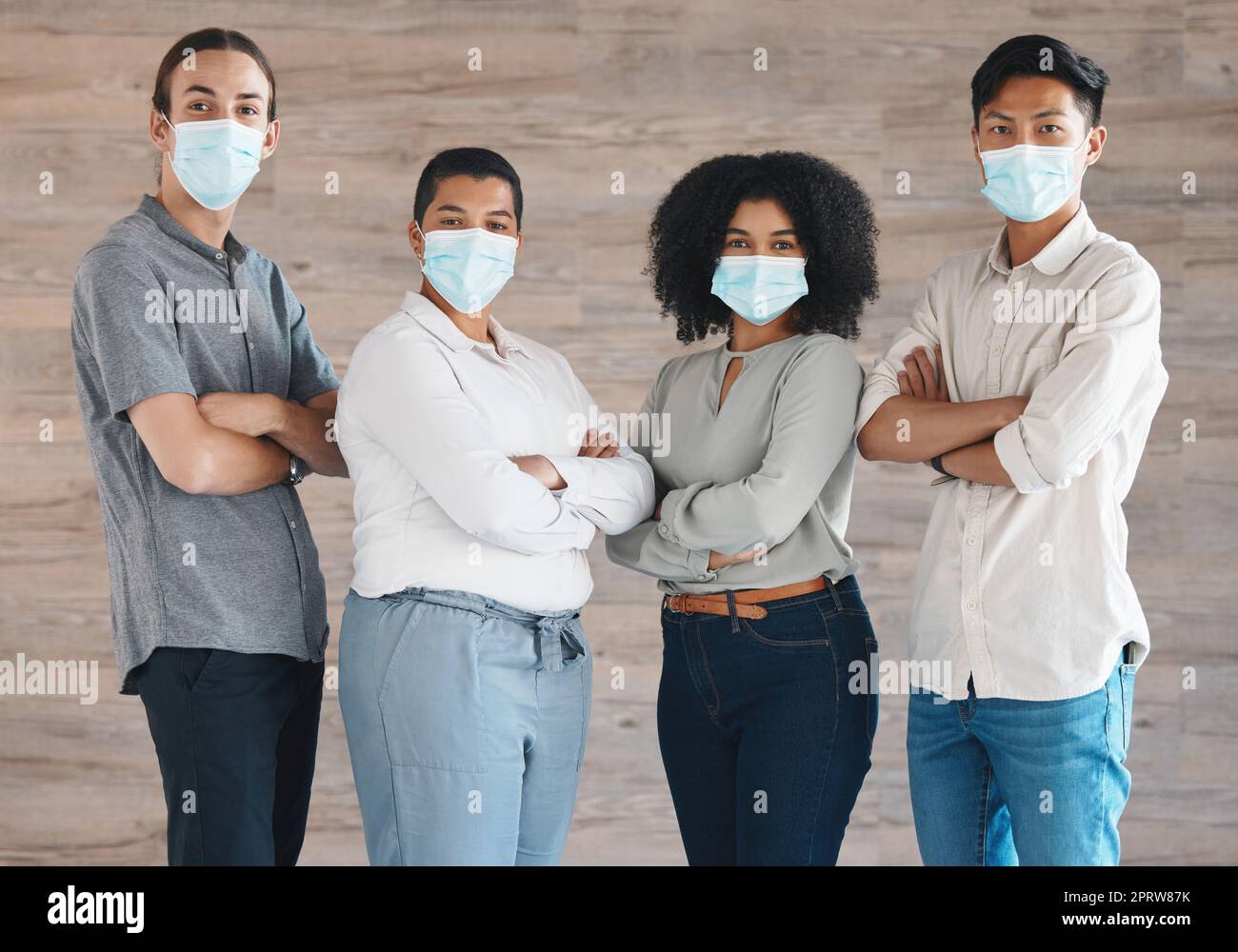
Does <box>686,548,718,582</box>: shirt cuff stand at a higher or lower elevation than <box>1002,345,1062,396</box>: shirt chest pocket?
lower

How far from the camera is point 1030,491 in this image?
1.77 m

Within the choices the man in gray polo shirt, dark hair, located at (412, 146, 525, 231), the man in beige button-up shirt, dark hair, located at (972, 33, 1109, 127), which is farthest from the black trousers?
dark hair, located at (972, 33, 1109, 127)

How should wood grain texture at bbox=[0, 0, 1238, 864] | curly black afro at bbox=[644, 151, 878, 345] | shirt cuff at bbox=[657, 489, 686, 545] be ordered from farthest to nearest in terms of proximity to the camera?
wood grain texture at bbox=[0, 0, 1238, 864]
curly black afro at bbox=[644, 151, 878, 345]
shirt cuff at bbox=[657, 489, 686, 545]

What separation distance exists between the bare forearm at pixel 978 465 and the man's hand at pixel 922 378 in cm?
12

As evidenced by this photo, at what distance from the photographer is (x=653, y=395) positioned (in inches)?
84.9

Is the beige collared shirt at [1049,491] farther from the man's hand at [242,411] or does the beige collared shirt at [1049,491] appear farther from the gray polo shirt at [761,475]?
the man's hand at [242,411]

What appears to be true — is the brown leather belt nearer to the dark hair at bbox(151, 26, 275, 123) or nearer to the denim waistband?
the denim waistband

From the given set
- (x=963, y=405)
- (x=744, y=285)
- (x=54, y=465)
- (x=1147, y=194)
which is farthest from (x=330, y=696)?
(x=1147, y=194)

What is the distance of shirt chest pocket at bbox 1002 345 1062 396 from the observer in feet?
5.90

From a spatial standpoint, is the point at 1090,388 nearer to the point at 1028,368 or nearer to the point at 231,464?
the point at 1028,368

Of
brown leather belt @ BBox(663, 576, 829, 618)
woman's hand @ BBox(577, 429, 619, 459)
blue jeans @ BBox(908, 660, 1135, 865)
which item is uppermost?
woman's hand @ BBox(577, 429, 619, 459)

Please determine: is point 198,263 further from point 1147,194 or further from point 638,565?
point 1147,194

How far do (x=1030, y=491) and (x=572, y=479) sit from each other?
0.65 m

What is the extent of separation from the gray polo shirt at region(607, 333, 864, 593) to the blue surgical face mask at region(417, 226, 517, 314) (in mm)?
384
